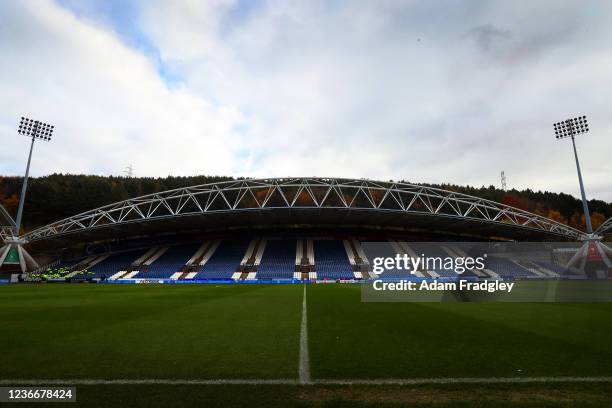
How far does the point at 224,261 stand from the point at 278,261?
788cm

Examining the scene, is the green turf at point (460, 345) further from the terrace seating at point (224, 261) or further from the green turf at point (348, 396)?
the terrace seating at point (224, 261)

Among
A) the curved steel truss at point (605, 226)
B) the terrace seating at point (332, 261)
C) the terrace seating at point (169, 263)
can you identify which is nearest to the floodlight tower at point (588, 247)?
the curved steel truss at point (605, 226)

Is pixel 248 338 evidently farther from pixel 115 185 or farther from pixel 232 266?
→ pixel 115 185

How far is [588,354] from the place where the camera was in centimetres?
570

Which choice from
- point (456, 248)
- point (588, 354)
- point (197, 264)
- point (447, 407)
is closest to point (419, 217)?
point (456, 248)

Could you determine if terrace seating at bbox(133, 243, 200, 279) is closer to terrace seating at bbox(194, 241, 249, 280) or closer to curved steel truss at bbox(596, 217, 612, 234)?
terrace seating at bbox(194, 241, 249, 280)

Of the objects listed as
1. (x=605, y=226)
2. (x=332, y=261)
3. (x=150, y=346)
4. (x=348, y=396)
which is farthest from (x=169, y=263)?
(x=605, y=226)

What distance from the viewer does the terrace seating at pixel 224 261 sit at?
47.9 metres

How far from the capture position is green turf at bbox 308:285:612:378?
4847mm

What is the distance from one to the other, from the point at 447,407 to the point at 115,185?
8384 centimetres

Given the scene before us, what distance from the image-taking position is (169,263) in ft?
168

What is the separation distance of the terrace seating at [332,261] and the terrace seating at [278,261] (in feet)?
12.5

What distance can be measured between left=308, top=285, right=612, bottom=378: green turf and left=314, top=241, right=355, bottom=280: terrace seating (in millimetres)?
37277

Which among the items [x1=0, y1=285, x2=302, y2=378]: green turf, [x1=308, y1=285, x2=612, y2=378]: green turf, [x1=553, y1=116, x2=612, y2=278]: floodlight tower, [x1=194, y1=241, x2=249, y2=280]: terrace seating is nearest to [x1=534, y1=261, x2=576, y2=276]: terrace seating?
[x1=553, y1=116, x2=612, y2=278]: floodlight tower
